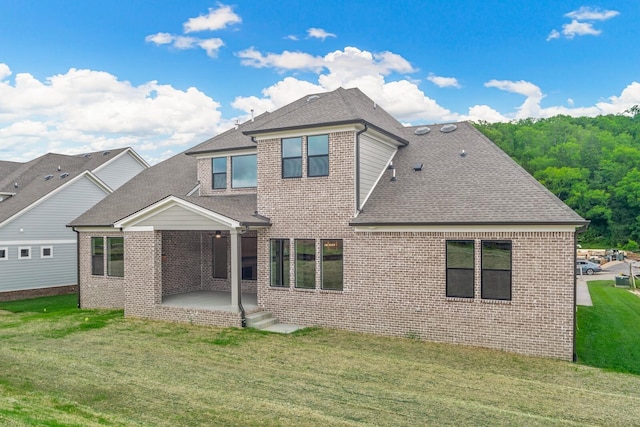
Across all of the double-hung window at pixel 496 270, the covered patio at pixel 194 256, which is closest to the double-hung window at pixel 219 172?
the covered patio at pixel 194 256

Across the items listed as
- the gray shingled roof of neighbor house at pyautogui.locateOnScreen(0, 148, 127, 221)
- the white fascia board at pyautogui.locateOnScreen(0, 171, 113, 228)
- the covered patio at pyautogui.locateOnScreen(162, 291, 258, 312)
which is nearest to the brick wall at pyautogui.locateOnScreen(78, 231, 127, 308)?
the covered patio at pyautogui.locateOnScreen(162, 291, 258, 312)

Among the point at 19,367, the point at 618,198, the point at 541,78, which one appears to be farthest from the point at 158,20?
the point at 618,198

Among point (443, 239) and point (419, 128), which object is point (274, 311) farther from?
point (419, 128)

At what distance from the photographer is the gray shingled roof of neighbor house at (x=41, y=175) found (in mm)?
22797

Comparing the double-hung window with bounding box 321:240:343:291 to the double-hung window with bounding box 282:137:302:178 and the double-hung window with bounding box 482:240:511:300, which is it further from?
the double-hung window with bounding box 482:240:511:300

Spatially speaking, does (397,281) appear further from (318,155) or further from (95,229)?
(95,229)

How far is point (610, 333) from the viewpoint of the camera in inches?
519

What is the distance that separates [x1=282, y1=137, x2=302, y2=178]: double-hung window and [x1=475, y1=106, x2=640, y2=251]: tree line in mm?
47899

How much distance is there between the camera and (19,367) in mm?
9367

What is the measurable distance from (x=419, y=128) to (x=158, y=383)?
11.8 metres

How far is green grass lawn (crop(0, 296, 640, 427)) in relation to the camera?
266 inches

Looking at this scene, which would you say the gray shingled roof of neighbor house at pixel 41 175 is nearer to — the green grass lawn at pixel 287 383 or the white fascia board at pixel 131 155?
the white fascia board at pixel 131 155

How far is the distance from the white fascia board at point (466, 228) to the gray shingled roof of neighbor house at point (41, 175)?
1803cm

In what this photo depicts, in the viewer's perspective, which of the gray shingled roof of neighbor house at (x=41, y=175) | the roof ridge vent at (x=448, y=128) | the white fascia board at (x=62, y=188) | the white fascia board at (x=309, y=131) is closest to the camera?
the white fascia board at (x=309, y=131)
